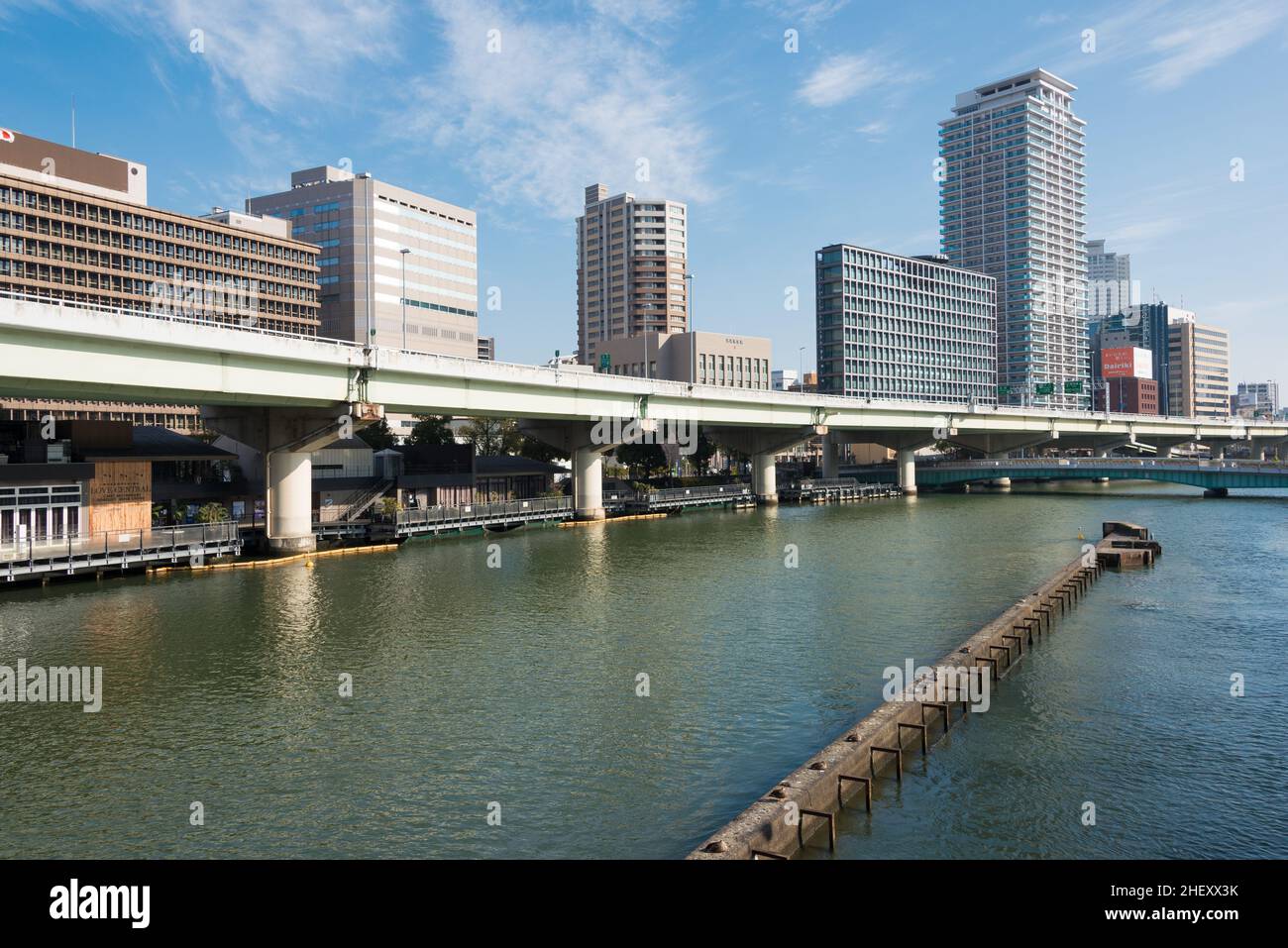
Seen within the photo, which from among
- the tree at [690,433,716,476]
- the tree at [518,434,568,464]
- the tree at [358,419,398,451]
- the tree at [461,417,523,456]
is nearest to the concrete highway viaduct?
the tree at [358,419,398,451]

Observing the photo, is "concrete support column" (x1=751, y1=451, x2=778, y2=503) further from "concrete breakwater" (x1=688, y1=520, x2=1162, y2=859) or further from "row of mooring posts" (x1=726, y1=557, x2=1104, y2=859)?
"concrete breakwater" (x1=688, y1=520, x2=1162, y2=859)

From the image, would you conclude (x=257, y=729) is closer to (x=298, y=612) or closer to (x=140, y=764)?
(x=140, y=764)

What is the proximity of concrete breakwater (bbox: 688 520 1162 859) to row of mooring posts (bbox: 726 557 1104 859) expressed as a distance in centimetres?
2

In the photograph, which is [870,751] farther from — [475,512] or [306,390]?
[475,512]

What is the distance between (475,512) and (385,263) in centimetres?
9002

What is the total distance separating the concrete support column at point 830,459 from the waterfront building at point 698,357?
40607 mm

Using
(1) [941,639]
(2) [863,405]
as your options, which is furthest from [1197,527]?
(1) [941,639]

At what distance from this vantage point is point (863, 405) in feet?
315

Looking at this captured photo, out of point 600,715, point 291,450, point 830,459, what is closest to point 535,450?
point 830,459

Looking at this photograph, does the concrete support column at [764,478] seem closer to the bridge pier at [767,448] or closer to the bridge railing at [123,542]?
the bridge pier at [767,448]

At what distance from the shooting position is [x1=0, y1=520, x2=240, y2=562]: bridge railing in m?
39.1

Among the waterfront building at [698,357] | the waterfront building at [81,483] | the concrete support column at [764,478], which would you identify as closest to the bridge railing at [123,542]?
the waterfront building at [81,483]

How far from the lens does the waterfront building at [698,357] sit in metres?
156

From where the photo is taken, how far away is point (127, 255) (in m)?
113
